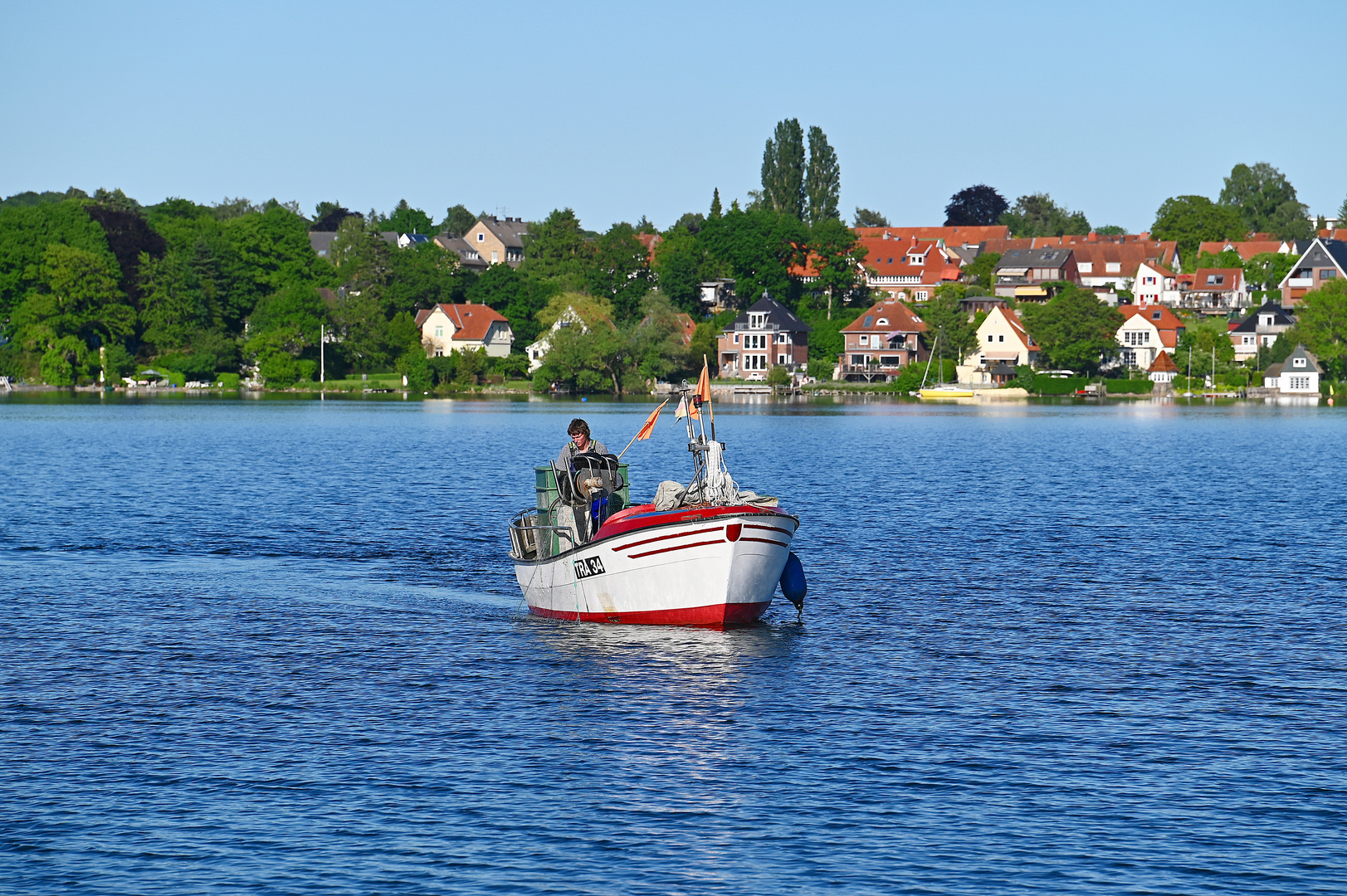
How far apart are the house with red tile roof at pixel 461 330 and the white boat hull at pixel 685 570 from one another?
160 m

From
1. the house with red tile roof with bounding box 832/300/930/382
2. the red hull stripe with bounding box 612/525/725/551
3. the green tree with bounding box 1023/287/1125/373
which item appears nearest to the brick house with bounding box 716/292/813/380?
the house with red tile roof with bounding box 832/300/930/382

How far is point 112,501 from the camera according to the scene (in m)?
53.1

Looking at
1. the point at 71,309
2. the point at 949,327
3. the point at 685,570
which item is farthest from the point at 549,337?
the point at 685,570

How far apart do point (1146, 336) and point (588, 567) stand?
174 metres

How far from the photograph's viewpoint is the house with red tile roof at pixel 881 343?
18925 centimetres

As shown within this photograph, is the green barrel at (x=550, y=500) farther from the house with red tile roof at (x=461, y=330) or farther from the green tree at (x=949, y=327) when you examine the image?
the green tree at (x=949, y=327)

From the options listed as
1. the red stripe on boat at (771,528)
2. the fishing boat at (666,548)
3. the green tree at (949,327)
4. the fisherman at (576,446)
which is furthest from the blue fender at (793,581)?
the green tree at (949,327)

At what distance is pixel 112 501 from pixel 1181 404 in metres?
141

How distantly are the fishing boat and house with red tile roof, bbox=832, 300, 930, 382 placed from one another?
534 ft

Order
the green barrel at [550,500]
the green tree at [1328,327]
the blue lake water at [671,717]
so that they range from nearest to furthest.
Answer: the blue lake water at [671,717], the green barrel at [550,500], the green tree at [1328,327]

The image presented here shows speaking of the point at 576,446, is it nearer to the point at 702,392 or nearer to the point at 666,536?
the point at 702,392

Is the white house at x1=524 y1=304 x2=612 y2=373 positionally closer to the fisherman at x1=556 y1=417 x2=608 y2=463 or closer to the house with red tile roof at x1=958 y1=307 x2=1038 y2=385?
the house with red tile roof at x1=958 y1=307 x2=1038 y2=385

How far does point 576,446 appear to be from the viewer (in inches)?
1152

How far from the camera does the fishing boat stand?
85.4 ft
